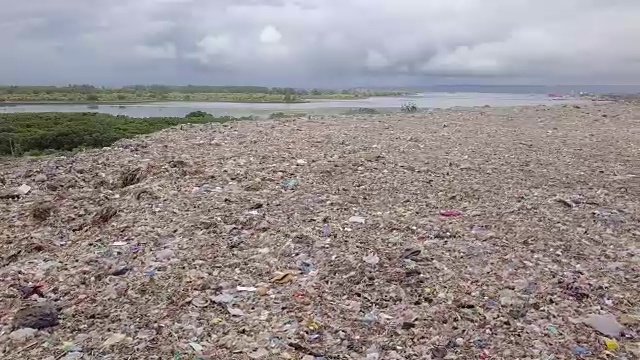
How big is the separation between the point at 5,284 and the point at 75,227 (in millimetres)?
985

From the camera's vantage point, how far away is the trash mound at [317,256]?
261 centimetres

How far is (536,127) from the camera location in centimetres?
938

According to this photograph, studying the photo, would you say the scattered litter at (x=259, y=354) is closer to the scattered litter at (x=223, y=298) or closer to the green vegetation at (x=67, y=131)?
the scattered litter at (x=223, y=298)

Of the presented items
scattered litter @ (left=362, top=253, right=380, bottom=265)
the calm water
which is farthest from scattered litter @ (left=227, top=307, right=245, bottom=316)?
the calm water

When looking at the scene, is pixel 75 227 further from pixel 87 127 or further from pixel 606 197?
pixel 87 127

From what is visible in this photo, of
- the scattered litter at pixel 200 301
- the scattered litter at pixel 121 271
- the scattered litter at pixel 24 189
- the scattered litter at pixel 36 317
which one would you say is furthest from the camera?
the scattered litter at pixel 24 189

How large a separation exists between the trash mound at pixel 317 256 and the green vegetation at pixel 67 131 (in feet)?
21.7

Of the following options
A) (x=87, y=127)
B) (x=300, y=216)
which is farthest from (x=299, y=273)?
(x=87, y=127)

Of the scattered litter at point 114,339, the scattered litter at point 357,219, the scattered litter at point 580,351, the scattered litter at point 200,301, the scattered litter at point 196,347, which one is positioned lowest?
the scattered litter at point 580,351

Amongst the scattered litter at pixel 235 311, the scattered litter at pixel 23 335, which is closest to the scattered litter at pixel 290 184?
the scattered litter at pixel 235 311

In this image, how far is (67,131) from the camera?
1573 centimetres

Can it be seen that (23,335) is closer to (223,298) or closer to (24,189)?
(223,298)

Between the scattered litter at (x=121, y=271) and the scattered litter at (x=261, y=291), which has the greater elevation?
the scattered litter at (x=121, y=271)

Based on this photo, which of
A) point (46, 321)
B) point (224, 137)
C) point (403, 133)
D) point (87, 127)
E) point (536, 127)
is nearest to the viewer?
point (46, 321)
